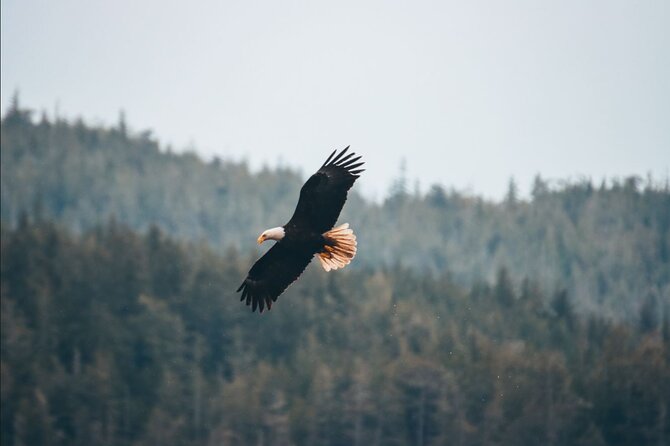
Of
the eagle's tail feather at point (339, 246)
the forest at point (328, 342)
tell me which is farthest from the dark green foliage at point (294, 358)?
the eagle's tail feather at point (339, 246)

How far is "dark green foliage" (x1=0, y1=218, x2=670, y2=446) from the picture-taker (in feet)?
181

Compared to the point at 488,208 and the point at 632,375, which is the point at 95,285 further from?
the point at 488,208

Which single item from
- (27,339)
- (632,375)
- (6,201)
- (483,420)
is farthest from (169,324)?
(6,201)

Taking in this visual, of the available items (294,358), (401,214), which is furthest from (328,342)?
(401,214)

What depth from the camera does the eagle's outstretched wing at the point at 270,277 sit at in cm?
1562

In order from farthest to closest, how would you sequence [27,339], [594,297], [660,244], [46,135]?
[46,135], [660,244], [594,297], [27,339]

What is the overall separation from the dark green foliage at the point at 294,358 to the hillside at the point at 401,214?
22.9 meters

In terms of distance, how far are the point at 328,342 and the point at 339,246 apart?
54031 mm

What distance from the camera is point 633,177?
122750mm

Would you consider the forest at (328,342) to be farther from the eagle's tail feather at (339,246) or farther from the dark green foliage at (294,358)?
the eagle's tail feather at (339,246)

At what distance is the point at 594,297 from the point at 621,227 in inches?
654

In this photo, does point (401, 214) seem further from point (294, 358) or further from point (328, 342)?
point (294, 358)

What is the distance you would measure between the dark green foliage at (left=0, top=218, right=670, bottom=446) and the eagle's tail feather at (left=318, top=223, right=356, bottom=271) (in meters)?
38.9

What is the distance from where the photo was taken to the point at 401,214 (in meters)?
120
